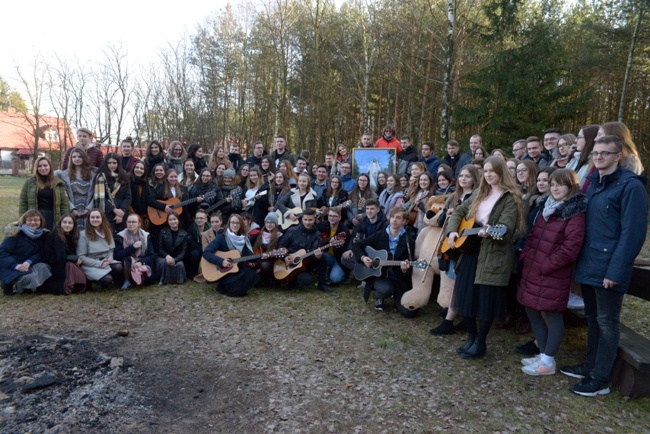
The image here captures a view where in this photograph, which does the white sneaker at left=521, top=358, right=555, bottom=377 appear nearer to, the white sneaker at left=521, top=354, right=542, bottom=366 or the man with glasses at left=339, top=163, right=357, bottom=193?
the white sneaker at left=521, top=354, right=542, bottom=366

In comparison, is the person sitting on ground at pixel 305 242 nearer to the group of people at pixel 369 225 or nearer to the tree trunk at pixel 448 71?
the group of people at pixel 369 225

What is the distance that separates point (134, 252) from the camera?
720 cm

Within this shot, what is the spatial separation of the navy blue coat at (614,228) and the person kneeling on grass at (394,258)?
2486mm

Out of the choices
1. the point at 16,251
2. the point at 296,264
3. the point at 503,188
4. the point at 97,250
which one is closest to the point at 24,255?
the point at 16,251

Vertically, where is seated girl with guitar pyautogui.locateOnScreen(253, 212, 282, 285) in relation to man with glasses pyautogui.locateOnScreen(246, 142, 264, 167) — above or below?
below

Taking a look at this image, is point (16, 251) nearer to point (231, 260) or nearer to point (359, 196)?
point (231, 260)

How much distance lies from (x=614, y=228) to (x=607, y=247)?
0.56 feet

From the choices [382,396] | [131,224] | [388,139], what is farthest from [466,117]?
[382,396]

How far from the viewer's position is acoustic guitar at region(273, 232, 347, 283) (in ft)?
23.2

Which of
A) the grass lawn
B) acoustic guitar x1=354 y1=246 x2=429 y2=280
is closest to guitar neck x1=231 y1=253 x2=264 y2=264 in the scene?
the grass lawn

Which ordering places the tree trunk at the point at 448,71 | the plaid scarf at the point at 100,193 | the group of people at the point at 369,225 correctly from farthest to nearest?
the tree trunk at the point at 448,71
the plaid scarf at the point at 100,193
the group of people at the point at 369,225

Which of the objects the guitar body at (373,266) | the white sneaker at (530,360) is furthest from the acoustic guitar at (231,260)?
the white sneaker at (530,360)

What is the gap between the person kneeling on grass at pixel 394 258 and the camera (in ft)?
20.1

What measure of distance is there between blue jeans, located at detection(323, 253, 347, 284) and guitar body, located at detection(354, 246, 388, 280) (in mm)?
1042
